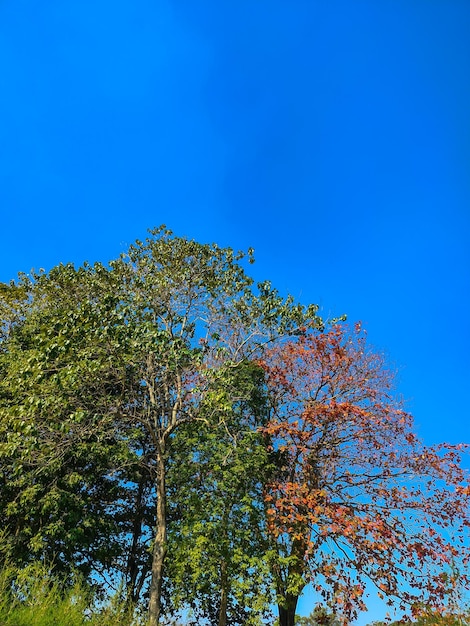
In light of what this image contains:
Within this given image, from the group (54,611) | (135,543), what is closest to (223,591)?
(135,543)

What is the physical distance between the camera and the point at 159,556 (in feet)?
45.6

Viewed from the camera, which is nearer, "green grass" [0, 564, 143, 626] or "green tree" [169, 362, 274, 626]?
"green grass" [0, 564, 143, 626]

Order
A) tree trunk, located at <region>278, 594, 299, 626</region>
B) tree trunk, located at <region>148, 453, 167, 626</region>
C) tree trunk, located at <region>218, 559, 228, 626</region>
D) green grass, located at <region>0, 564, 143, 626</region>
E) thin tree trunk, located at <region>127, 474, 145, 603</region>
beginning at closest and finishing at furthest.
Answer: green grass, located at <region>0, 564, 143, 626</region>, tree trunk, located at <region>148, 453, 167, 626</region>, tree trunk, located at <region>218, 559, 228, 626</region>, tree trunk, located at <region>278, 594, 299, 626</region>, thin tree trunk, located at <region>127, 474, 145, 603</region>

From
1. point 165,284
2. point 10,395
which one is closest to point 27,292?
point 10,395

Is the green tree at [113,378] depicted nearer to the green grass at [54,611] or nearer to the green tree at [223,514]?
the green tree at [223,514]

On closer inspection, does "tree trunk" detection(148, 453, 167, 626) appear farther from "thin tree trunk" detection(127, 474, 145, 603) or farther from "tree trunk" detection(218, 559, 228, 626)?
"thin tree trunk" detection(127, 474, 145, 603)

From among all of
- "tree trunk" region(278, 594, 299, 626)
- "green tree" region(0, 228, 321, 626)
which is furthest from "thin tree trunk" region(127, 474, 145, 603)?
"tree trunk" region(278, 594, 299, 626)

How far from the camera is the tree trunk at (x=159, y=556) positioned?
43.9 ft

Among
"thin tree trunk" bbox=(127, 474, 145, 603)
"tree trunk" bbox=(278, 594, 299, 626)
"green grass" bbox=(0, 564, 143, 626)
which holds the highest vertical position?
"thin tree trunk" bbox=(127, 474, 145, 603)

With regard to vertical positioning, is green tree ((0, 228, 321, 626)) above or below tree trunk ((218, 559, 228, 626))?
above

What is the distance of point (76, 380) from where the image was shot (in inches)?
526

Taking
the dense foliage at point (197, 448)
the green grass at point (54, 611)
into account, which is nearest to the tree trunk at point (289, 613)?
the dense foliage at point (197, 448)

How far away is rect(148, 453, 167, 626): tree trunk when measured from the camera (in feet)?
43.9

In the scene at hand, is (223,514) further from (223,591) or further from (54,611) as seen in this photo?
(54,611)
